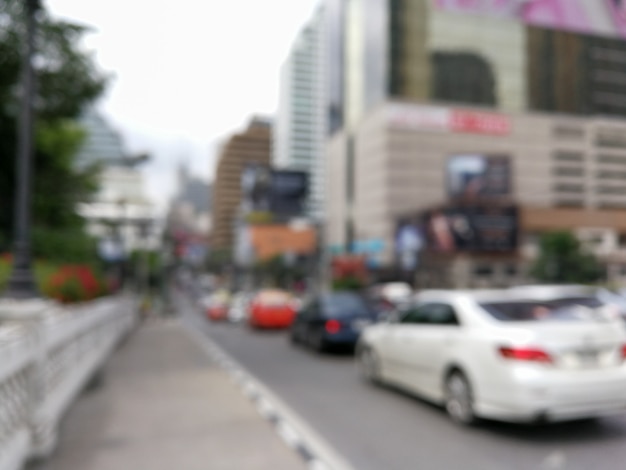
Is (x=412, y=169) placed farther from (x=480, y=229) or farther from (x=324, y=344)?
(x=324, y=344)

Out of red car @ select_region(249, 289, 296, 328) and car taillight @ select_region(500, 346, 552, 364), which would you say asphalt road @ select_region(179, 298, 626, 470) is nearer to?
car taillight @ select_region(500, 346, 552, 364)

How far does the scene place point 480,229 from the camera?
57969 millimetres

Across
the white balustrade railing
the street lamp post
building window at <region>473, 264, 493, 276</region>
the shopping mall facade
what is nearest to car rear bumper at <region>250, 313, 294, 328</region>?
the white balustrade railing

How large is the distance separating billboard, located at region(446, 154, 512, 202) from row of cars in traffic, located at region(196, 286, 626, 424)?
179 feet

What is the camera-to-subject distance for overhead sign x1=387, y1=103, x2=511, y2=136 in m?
78.4

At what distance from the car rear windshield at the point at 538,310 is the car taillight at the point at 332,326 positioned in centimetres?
632

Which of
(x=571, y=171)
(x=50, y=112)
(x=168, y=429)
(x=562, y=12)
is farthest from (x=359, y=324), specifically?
(x=50, y=112)

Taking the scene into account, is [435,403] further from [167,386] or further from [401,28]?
[401,28]

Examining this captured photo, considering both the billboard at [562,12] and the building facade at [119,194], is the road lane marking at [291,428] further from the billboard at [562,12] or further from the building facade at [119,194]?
the building facade at [119,194]

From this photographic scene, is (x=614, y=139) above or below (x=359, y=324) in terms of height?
above

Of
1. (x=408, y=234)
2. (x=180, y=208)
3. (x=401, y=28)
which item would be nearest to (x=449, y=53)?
(x=401, y=28)

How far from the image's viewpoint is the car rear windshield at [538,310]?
5779 mm

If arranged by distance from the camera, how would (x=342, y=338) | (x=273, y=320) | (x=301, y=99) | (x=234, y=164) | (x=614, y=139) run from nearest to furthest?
(x=614, y=139) < (x=342, y=338) < (x=301, y=99) < (x=273, y=320) < (x=234, y=164)

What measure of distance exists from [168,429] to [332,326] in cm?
662
